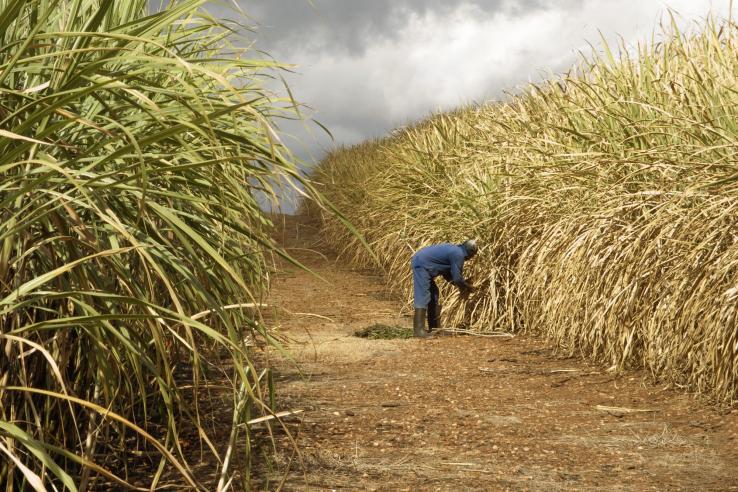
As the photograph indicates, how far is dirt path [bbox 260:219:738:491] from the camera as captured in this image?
350cm

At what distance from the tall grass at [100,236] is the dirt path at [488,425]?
52cm

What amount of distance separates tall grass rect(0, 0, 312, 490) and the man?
3872 mm

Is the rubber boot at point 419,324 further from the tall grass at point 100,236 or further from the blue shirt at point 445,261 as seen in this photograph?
the tall grass at point 100,236

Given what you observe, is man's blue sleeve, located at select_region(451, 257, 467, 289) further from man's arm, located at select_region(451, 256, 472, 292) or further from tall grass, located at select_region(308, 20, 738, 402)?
tall grass, located at select_region(308, 20, 738, 402)

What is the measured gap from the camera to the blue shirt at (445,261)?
284 inches

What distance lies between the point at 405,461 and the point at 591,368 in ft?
8.13

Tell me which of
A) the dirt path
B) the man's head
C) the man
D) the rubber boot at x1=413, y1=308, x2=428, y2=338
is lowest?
the dirt path

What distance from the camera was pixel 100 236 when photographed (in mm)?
2674

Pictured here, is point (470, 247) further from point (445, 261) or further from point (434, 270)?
point (434, 270)

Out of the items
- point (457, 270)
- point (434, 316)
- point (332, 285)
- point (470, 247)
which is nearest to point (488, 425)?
point (332, 285)

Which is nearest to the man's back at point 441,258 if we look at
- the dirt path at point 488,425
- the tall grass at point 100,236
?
the dirt path at point 488,425

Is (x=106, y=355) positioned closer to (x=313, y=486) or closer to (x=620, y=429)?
(x=313, y=486)

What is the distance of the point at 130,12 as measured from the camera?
353cm

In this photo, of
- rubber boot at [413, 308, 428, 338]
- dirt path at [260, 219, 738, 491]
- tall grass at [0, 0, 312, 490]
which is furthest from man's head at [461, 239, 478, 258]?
tall grass at [0, 0, 312, 490]
